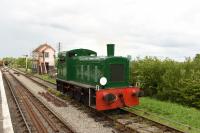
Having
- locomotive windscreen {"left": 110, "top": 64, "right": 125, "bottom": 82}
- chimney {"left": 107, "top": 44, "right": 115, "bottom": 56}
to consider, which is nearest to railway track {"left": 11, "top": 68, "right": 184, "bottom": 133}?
locomotive windscreen {"left": 110, "top": 64, "right": 125, "bottom": 82}

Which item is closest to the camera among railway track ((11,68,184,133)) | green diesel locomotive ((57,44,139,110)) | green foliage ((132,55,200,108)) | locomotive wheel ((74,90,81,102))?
railway track ((11,68,184,133))

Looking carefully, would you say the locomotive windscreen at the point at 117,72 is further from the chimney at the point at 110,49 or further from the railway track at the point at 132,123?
the railway track at the point at 132,123

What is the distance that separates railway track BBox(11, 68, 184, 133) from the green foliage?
13.1 feet

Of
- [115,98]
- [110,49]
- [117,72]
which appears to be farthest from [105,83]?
[110,49]

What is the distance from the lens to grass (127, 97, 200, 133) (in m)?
11.0

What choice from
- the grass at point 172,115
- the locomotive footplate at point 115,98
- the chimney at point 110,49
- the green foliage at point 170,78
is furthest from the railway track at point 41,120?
the green foliage at point 170,78

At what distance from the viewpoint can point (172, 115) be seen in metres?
12.8

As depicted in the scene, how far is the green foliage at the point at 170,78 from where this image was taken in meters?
15.5

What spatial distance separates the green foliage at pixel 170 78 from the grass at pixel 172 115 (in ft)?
6.48

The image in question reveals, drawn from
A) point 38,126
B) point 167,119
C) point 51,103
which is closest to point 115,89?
point 167,119

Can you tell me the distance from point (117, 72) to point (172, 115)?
3313 mm

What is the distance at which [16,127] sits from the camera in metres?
11.8

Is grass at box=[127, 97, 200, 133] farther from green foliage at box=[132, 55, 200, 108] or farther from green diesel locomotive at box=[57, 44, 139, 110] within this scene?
green foliage at box=[132, 55, 200, 108]

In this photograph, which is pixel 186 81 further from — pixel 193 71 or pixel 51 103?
pixel 51 103
